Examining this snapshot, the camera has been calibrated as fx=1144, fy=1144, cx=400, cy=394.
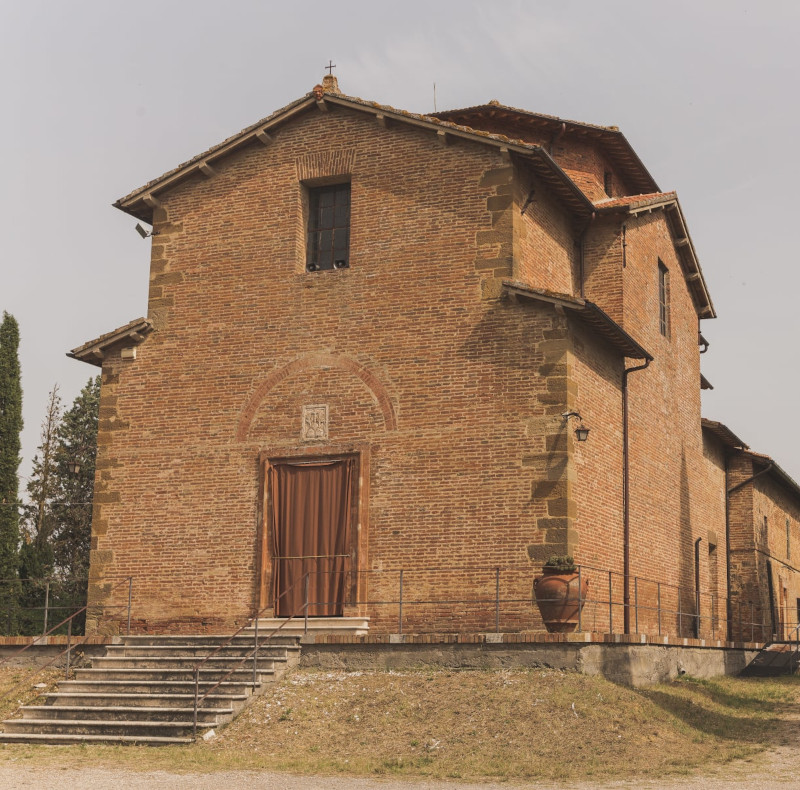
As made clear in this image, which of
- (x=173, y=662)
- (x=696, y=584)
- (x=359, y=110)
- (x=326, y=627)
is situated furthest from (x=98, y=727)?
(x=696, y=584)

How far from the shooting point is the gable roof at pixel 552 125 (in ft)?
74.9

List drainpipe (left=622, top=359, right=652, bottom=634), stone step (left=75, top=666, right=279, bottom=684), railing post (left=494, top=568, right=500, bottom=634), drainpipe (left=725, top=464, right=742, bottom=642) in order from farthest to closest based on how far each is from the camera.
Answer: drainpipe (left=725, top=464, right=742, bottom=642)
drainpipe (left=622, top=359, right=652, bottom=634)
railing post (left=494, top=568, right=500, bottom=634)
stone step (left=75, top=666, right=279, bottom=684)

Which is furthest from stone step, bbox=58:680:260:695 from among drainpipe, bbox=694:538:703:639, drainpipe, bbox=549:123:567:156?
drainpipe, bbox=549:123:567:156

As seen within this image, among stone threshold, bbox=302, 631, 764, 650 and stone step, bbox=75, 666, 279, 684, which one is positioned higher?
stone threshold, bbox=302, 631, 764, 650

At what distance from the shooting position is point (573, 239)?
A: 68.2ft

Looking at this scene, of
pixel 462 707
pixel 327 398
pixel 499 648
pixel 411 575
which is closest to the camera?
pixel 462 707

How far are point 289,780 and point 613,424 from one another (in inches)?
361

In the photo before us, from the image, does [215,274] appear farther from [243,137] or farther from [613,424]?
[613,424]

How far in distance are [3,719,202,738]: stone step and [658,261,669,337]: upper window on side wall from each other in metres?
12.9

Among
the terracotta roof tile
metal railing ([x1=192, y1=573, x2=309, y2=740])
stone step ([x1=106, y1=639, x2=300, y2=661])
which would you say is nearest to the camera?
metal railing ([x1=192, y1=573, x2=309, y2=740])

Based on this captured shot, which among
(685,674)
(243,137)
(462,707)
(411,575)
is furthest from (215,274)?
(685,674)

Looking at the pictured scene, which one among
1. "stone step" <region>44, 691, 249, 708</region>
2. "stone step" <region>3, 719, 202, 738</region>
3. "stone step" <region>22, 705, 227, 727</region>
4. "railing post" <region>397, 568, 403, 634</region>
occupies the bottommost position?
"stone step" <region>3, 719, 202, 738</region>

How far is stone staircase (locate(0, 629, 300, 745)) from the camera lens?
14.7 meters

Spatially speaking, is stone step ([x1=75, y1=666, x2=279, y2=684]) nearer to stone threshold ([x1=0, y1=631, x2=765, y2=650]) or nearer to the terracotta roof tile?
stone threshold ([x1=0, y1=631, x2=765, y2=650])
